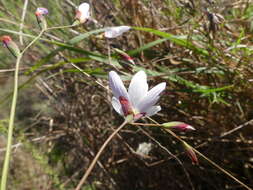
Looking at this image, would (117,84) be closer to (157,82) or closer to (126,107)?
(126,107)

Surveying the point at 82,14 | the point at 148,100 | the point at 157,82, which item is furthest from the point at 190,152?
the point at 157,82

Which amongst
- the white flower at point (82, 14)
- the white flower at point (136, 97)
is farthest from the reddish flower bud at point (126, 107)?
the white flower at point (82, 14)

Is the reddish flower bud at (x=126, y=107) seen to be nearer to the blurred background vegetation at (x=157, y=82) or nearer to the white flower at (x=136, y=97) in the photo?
the white flower at (x=136, y=97)

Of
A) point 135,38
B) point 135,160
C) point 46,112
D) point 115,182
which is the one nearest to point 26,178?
point 46,112

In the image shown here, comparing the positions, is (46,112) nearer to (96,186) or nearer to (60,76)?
(60,76)

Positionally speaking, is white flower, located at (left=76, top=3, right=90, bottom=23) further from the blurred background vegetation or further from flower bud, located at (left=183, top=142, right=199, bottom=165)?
flower bud, located at (left=183, top=142, right=199, bottom=165)
